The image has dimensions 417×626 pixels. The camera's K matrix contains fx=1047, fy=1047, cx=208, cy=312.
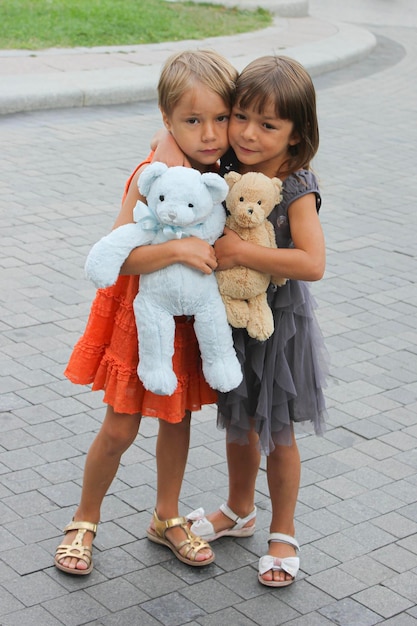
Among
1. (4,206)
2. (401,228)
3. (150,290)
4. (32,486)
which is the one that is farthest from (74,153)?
(150,290)

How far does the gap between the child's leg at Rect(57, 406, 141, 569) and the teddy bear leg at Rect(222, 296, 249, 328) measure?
0.46 metres

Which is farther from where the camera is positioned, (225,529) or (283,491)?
(225,529)

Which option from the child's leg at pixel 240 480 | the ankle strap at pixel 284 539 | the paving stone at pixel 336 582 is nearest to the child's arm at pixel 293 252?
the child's leg at pixel 240 480

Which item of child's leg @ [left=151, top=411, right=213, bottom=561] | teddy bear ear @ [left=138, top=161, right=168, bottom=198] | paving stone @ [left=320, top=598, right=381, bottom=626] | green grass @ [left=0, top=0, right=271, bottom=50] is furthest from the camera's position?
green grass @ [left=0, top=0, right=271, bottom=50]

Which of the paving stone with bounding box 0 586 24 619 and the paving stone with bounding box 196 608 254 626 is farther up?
the paving stone with bounding box 0 586 24 619

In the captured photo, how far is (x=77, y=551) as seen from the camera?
11.0 ft

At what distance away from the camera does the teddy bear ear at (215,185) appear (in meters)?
2.96

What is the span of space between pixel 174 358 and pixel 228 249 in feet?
1.26

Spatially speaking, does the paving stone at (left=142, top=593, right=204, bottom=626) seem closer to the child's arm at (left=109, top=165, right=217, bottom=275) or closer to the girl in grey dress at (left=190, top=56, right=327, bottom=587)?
the girl in grey dress at (left=190, top=56, right=327, bottom=587)

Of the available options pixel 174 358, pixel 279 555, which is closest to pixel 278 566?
pixel 279 555

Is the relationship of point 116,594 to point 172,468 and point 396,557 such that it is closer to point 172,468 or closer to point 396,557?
point 172,468

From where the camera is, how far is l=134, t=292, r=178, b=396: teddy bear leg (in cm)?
304

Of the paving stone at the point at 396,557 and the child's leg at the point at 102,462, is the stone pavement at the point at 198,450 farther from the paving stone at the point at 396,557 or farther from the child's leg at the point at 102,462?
the child's leg at the point at 102,462

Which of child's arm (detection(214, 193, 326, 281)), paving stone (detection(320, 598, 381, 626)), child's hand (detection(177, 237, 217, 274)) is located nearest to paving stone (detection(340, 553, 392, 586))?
paving stone (detection(320, 598, 381, 626))
